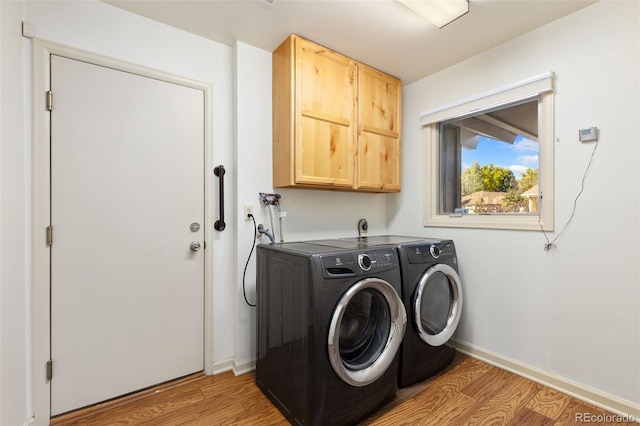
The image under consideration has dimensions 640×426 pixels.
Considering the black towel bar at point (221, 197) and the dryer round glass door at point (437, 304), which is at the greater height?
the black towel bar at point (221, 197)

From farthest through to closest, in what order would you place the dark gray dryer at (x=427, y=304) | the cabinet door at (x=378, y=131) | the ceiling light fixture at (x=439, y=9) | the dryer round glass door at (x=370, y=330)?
the cabinet door at (x=378, y=131), the dark gray dryer at (x=427, y=304), the ceiling light fixture at (x=439, y=9), the dryer round glass door at (x=370, y=330)

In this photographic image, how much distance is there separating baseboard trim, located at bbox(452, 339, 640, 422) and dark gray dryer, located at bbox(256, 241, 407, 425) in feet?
3.02

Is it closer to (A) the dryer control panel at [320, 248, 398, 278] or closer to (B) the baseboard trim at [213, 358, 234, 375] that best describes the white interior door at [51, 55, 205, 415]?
(B) the baseboard trim at [213, 358, 234, 375]

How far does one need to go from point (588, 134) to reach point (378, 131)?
1.33 m

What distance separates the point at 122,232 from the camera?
1706mm

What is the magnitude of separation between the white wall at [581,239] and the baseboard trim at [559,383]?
1.1 inches

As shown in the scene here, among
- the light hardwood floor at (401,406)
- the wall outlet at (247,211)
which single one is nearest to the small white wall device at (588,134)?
the light hardwood floor at (401,406)

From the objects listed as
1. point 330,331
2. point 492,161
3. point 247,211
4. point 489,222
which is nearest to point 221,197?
point 247,211

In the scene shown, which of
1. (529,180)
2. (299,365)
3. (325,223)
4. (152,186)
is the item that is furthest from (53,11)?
(529,180)

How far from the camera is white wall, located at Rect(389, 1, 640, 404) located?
1564mm

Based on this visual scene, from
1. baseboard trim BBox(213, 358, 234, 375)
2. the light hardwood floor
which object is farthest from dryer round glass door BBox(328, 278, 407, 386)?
baseboard trim BBox(213, 358, 234, 375)

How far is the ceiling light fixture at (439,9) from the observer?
5.32 ft

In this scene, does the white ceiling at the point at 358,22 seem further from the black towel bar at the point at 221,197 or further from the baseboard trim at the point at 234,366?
the baseboard trim at the point at 234,366

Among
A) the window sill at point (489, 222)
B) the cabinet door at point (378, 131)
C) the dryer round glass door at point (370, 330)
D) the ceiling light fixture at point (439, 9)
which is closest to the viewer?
the dryer round glass door at point (370, 330)
